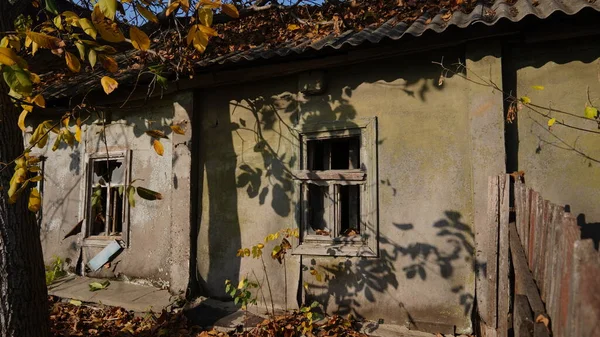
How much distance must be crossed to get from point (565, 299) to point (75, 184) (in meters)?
7.03

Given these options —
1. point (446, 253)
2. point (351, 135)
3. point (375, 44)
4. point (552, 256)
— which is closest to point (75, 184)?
point (351, 135)

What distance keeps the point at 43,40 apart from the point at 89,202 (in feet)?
15.2

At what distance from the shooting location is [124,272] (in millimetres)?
5949

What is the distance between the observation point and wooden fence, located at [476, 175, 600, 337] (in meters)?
0.98

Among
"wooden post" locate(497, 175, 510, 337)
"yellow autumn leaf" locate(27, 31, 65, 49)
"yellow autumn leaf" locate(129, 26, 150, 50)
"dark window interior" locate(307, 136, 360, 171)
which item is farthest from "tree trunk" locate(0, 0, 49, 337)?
"wooden post" locate(497, 175, 510, 337)

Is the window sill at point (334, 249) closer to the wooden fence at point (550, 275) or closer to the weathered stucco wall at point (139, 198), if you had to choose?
the weathered stucco wall at point (139, 198)

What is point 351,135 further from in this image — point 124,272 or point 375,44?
point 124,272

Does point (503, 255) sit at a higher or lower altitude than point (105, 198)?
lower

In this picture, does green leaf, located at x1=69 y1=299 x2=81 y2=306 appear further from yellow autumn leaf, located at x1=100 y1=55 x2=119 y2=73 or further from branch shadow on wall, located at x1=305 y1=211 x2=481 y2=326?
yellow autumn leaf, located at x1=100 y1=55 x2=119 y2=73

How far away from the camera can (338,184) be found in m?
4.79

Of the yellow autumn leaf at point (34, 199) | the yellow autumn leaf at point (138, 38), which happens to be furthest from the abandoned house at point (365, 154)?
the yellow autumn leaf at point (138, 38)

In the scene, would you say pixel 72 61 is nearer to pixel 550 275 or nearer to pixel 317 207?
pixel 550 275

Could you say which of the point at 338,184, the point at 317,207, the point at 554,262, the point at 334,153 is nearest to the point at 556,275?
the point at 554,262

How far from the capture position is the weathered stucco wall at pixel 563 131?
379 cm
